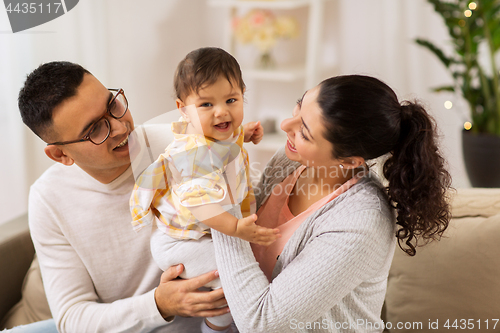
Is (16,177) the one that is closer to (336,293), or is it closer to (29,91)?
(29,91)

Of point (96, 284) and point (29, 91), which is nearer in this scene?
point (29, 91)

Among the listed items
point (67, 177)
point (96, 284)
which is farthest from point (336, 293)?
point (67, 177)

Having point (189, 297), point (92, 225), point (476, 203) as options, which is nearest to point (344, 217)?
point (189, 297)

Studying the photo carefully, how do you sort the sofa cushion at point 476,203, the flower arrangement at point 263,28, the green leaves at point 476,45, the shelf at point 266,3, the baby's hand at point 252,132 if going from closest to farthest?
the baby's hand at point 252,132
the sofa cushion at point 476,203
the green leaves at point 476,45
the shelf at point 266,3
the flower arrangement at point 263,28

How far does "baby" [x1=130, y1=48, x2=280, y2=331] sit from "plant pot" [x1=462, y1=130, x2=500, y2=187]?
215 cm

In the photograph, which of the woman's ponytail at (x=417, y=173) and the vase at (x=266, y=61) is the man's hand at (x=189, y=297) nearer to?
the woman's ponytail at (x=417, y=173)

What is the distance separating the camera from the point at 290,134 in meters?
1.20

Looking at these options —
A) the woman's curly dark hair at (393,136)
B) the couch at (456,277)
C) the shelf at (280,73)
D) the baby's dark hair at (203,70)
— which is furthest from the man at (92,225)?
the shelf at (280,73)

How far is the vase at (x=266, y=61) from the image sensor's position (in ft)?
10.5

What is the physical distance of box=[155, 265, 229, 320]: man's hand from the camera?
124 centimetres

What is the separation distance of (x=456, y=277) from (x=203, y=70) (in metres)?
1.06

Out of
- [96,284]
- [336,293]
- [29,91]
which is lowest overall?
[96,284]

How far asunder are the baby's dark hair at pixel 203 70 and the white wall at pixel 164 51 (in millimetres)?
1150

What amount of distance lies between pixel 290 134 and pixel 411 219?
0.39 metres
